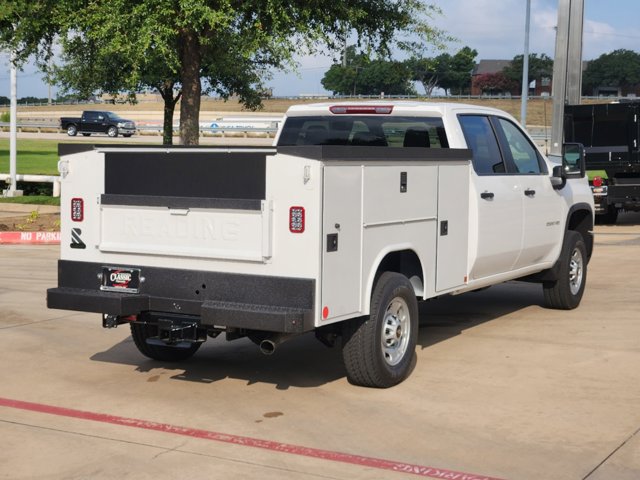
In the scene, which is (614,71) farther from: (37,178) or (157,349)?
(157,349)

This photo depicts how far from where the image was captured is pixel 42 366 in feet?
28.2

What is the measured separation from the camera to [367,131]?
9352mm

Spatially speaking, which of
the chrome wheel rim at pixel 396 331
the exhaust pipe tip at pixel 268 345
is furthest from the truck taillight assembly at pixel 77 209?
the chrome wheel rim at pixel 396 331

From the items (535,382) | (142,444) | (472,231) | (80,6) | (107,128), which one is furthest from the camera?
(107,128)

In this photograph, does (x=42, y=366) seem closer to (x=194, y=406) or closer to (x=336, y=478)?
(x=194, y=406)

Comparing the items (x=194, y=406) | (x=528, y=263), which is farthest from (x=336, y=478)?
(x=528, y=263)

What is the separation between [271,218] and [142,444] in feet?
5.50

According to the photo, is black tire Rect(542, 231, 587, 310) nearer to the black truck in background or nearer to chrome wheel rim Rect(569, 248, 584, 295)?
chrome wheel rim Rect(569, 248, 584, 295)

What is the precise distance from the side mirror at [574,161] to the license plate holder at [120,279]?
4.96m

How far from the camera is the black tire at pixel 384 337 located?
756 centimetres

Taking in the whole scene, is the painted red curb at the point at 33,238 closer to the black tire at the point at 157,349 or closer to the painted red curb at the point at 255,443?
the black tire at the point at 157,349

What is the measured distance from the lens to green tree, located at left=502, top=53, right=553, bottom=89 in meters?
149

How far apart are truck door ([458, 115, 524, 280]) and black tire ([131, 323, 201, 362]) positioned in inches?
98.4

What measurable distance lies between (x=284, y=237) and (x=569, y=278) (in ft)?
16.7
